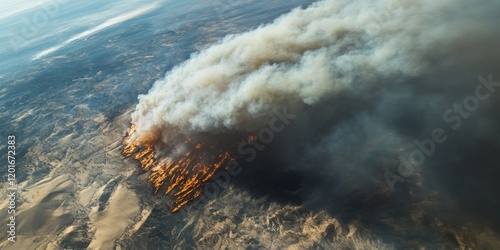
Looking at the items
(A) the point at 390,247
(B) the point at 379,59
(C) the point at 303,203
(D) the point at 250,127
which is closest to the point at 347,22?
(B) the point at 379,59

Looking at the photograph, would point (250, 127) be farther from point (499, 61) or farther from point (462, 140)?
point (499, 61)

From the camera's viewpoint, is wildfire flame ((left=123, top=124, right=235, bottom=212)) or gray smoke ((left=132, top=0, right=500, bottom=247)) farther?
wildfire flame ((left=123, top=124, right=235, bottom=212))

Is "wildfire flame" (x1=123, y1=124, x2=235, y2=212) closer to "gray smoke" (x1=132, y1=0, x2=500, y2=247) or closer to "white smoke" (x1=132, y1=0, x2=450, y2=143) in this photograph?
"gray smoke" (x1=132, y1=0, x2=500, y2=247)

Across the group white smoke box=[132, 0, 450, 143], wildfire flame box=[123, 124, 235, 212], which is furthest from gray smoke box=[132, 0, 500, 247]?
wildfire flame box=[123, 124, 235, 212]

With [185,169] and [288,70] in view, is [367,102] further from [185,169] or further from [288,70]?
[185,169]

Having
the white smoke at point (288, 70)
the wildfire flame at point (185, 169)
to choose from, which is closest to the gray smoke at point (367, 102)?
the white smoke at point (288, 70)

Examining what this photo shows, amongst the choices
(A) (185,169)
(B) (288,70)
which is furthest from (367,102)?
(A) (185,169)

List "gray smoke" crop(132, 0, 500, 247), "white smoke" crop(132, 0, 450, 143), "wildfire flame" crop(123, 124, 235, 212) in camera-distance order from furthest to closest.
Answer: "white smoke" crop(132, 0, 450, 143) < "wildfire flame" crop(123, 124, 235, 212) < "gray smoke" crop(132, 0, 500, 247)
